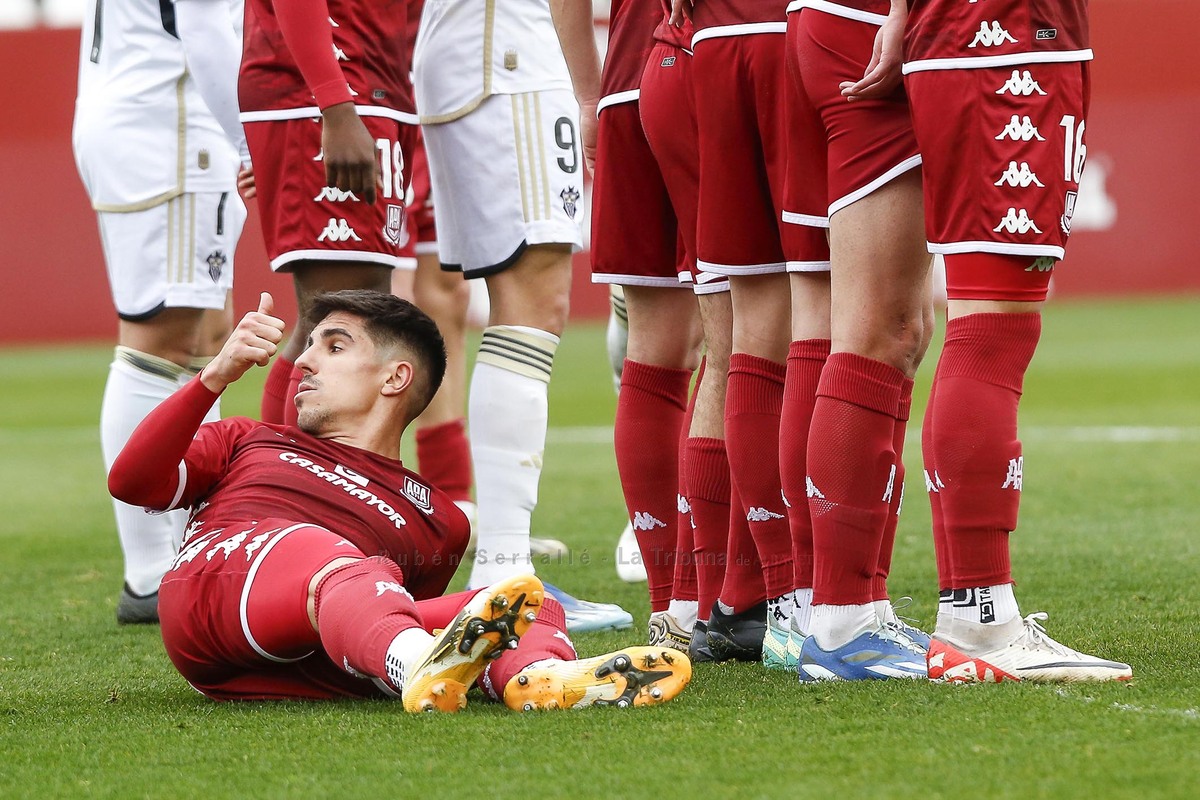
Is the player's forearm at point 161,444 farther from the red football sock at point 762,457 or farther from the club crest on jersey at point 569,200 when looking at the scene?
the club crest on jersey at point 569,200

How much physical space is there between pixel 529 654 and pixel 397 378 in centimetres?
72

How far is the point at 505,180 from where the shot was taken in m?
3.44

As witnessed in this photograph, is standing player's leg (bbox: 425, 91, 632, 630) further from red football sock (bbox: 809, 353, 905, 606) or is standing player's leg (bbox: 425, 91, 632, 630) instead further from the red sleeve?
red football sock (bbox: 809, 353, 905, 606)

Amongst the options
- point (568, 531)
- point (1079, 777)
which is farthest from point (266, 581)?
point (568, 531)

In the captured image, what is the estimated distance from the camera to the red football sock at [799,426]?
2.69m

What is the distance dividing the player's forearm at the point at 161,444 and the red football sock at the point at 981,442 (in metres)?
1.22

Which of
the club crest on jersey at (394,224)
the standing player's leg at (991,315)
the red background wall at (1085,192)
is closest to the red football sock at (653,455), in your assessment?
the club crest on jersey at (394,224)

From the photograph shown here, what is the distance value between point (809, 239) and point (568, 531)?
255 cm

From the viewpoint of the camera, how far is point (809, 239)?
105 inches

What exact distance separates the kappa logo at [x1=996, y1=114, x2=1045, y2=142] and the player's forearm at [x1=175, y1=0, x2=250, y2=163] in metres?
2.13

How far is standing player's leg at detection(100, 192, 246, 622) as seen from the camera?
3.89m

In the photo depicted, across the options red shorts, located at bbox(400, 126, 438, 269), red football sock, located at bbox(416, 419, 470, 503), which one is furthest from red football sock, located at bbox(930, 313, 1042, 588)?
red shorts, located at bbox(400, 126, 438, 269)

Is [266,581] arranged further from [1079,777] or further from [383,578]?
[1079,777]

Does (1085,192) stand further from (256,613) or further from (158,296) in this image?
(256,613)
